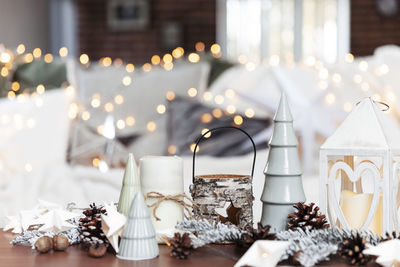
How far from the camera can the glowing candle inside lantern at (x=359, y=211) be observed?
33.4 inches

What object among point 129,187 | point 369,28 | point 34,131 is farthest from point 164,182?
point 369,28

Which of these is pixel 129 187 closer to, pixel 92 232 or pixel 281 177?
pixel 92 232

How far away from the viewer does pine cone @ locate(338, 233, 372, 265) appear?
747 millimetres

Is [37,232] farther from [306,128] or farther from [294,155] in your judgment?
[306,128]

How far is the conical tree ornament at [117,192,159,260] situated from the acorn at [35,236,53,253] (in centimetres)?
12

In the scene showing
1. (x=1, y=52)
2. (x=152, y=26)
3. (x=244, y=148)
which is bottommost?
(x=244, y=148)

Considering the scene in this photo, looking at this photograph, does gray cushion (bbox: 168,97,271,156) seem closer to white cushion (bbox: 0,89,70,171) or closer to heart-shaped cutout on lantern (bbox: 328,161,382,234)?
white cushion (bbox: 0,89,70,171)

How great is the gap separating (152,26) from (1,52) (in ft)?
12.4

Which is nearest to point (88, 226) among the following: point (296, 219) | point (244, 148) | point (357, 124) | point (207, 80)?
point (296, 219)

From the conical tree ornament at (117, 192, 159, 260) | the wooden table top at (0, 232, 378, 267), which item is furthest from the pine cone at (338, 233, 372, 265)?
the conical tree ornament at (117, 192, 159, 260)

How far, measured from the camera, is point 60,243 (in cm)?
83

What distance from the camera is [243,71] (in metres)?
2.58

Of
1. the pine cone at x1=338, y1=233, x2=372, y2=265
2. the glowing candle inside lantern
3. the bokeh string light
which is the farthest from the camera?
the bokeh string light

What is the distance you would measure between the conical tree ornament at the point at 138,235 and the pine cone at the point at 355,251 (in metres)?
0.24
